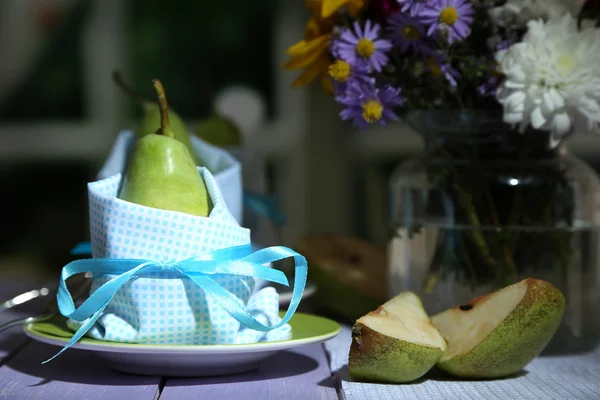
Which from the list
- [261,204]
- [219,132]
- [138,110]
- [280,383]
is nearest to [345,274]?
[261,204]

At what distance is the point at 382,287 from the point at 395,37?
33 centimetres

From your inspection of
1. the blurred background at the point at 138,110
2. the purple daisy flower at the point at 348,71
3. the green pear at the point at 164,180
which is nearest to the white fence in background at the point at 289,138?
the blurred background at the point at 138,110

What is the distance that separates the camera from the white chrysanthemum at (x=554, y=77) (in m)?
0.68

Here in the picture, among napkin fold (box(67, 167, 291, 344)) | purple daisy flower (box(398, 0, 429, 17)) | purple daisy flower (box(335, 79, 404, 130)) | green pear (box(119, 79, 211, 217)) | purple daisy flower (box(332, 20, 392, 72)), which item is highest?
purple daisy flower (box(398, 0, 429, 17))

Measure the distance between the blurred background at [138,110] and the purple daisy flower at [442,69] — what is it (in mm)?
1489

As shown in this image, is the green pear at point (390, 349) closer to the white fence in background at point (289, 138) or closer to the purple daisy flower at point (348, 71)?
the purple daisy flower at point (348, 71)

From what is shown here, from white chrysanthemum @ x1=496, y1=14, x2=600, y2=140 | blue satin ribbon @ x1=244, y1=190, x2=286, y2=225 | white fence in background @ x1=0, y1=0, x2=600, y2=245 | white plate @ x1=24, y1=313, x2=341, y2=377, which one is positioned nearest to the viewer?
white plate @ x1=24, y1=313, x2=341, y2=377

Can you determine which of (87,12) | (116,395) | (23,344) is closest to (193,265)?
(116,395)

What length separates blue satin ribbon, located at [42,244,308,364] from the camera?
57 centimetres

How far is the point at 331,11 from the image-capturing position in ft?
2.41

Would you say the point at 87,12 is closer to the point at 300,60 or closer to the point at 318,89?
the point at 318,89

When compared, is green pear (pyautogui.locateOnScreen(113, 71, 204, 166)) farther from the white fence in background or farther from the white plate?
the white fence in background

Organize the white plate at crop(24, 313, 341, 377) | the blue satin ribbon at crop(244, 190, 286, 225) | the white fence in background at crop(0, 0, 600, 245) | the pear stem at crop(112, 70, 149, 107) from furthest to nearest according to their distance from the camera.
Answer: the white fence in background at crop(0, 0, 600, 245) → the blue satin ribbon at crop(244, 190, 286, 225) → the pear stem at crop(112, 70, 149, 107) → the white plate at crop(24, 313, 341, 377)

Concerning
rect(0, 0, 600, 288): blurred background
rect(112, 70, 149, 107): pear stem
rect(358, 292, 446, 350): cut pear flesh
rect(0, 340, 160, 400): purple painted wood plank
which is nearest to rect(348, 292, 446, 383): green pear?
rect(358, 292, 446, 350): cut pear flesh
